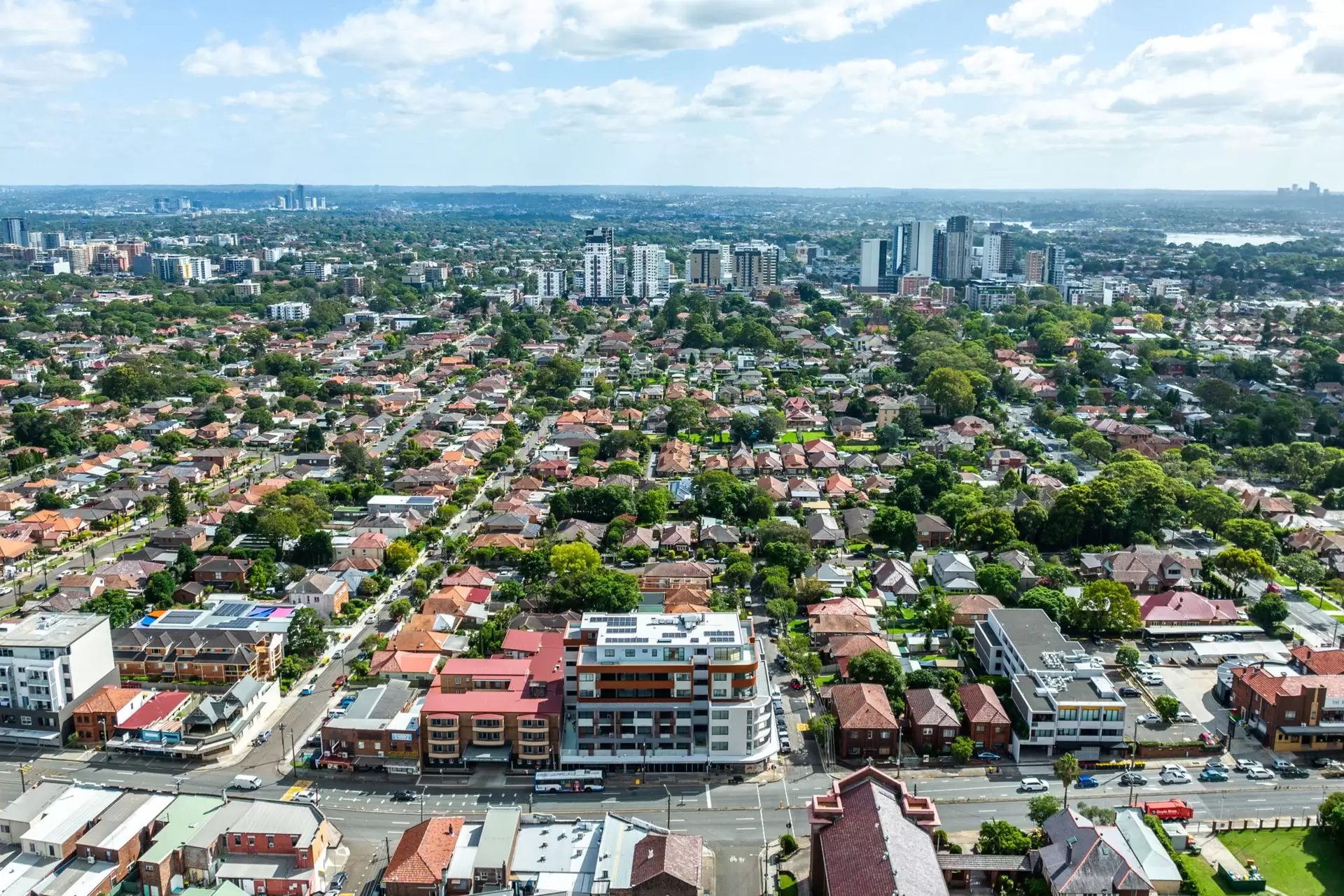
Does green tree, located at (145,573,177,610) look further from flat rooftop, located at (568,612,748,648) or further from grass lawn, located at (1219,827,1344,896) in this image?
grass lawn, located at (1219,827,1344,896)

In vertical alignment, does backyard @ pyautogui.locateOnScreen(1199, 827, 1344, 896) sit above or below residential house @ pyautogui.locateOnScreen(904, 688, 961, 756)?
below

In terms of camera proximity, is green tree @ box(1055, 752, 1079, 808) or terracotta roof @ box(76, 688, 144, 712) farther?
terracotta roof @ box(76, 688, 144, 712)

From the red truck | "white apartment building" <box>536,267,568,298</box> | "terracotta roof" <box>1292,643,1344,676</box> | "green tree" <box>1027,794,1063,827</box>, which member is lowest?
the red truck

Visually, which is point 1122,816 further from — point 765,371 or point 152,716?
point 765,371

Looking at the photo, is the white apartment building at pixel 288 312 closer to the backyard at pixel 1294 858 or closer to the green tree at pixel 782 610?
the green tree at pixel 782 610

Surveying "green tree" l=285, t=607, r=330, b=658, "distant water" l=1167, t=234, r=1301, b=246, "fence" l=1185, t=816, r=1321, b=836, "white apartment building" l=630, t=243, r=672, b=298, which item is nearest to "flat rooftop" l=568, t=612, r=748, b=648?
"green tree" l=285, t=607, r=330, b=658

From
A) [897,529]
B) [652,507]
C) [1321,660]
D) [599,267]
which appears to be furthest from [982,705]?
[599,267]

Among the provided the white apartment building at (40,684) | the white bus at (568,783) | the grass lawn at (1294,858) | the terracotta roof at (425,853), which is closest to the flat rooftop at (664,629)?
the white bus at (568,783)
